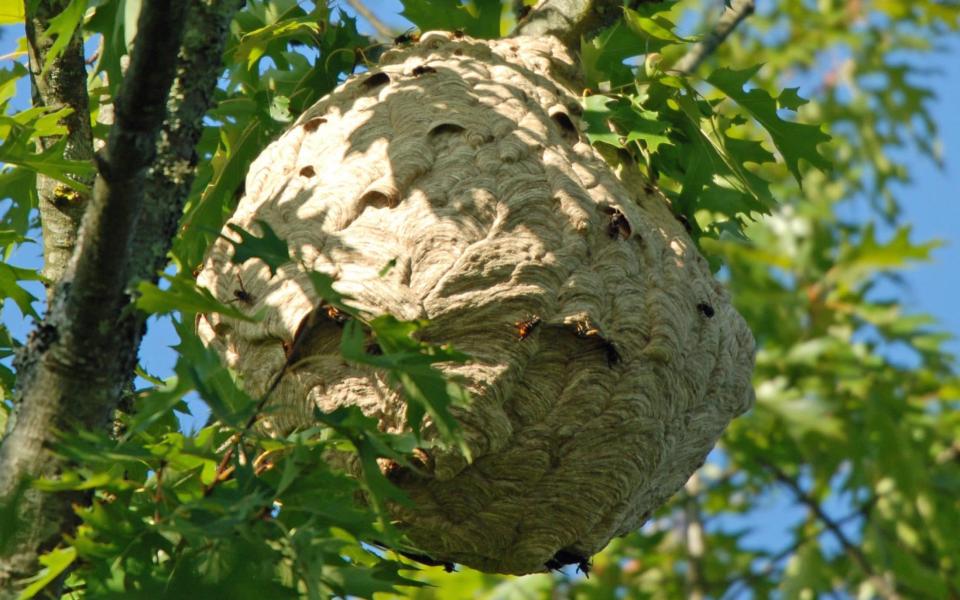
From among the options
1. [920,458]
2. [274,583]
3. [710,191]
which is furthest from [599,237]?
[920,458]

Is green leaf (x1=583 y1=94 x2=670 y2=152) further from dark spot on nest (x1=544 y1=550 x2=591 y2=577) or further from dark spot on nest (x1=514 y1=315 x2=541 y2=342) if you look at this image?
dark spot on nest (x1=544 y1=550 x2=591 y2=577)

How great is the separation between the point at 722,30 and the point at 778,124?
3.02 feet

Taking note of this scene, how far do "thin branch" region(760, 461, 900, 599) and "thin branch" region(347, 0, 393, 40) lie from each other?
11.7 feet

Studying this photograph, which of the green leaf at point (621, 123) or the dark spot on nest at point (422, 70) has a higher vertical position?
the dark spot on nest at point (422, 70)

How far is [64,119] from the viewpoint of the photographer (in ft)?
10.2

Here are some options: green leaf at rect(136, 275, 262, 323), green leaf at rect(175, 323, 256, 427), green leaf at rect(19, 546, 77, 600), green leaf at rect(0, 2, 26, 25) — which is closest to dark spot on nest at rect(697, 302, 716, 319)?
green leaf at rect(175, 323, 256, 427)

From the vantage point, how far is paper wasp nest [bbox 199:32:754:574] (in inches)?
102

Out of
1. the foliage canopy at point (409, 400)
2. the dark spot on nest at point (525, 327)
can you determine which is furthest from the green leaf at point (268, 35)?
the dark spot on nest at point (525, 327)

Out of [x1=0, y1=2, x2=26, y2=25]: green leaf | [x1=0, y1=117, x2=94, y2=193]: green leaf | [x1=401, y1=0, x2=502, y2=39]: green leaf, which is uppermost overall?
[x1=401, y1=0, x2=502, y2=39]: green leaf

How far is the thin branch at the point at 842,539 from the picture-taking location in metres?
6.73

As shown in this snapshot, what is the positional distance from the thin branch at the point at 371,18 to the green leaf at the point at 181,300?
1.76 m

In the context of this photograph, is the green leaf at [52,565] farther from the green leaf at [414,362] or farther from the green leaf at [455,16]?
the green leaf at [455,16]

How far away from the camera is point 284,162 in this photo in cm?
298

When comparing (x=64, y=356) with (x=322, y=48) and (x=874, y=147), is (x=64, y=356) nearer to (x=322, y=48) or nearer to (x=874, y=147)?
(x=322, y=48)
